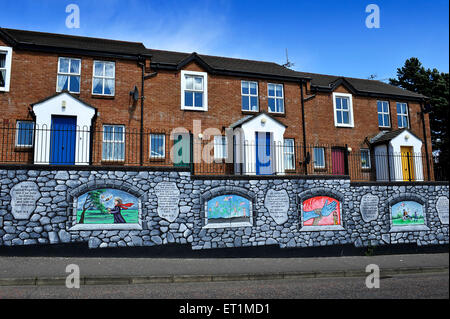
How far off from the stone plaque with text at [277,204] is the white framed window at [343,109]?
32.6 feet

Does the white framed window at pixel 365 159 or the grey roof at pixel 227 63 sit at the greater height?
the grey roof at pixel 227 63

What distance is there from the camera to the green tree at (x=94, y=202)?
31.9 feet

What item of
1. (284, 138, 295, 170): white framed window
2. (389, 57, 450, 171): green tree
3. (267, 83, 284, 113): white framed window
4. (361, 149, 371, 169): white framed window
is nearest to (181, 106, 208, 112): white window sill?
(267, 83, 284, 113): white framed window

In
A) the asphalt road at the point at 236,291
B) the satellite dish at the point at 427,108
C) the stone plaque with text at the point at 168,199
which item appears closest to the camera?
the asphalt road at the point at 236,291

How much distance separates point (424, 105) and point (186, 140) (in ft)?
55.2

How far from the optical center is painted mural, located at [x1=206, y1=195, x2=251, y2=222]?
422 inches

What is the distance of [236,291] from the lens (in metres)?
6.57

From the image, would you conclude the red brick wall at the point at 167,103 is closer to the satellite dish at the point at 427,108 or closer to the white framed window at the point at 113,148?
the white framed window at the point at 113,148

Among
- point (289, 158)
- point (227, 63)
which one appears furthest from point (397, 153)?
point (227, 63)

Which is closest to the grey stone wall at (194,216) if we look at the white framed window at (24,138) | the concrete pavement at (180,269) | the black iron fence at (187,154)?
the concrete pavement at (180,269)

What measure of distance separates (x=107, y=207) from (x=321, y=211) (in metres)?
7.44

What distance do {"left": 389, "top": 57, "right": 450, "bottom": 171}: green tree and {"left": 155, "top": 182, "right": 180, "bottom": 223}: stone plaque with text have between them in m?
25.2
